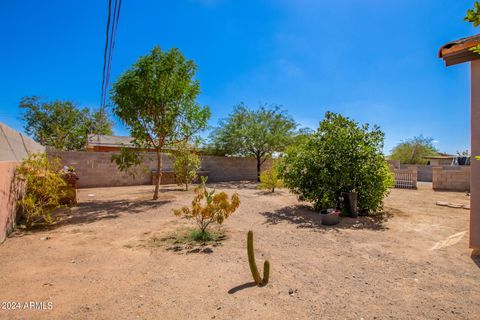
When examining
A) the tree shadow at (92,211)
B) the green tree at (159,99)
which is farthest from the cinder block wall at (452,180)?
the tree shadow at (92,211)

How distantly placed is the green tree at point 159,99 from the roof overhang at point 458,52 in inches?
270

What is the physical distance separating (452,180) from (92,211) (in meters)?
17.4

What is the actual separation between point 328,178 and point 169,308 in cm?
564

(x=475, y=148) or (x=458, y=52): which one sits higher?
(x=458, y=52)

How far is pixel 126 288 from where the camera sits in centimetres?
286

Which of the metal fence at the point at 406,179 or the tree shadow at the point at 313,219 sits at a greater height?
the metal fence at the point at 406,179

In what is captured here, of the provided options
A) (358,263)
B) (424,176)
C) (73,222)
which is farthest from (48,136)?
(424,176)

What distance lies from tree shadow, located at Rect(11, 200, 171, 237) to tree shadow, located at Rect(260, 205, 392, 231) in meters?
4.09

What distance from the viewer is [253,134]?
668 inches

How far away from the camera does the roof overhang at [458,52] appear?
12.7ft

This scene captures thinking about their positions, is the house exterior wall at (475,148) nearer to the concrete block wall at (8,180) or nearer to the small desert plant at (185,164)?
the concrete block wall at (8,180)

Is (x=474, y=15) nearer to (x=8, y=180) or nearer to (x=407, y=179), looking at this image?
(x=8, y=180)

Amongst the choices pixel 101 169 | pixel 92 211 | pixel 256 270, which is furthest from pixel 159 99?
pixel 256 270

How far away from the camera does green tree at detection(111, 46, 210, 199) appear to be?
8.27m
